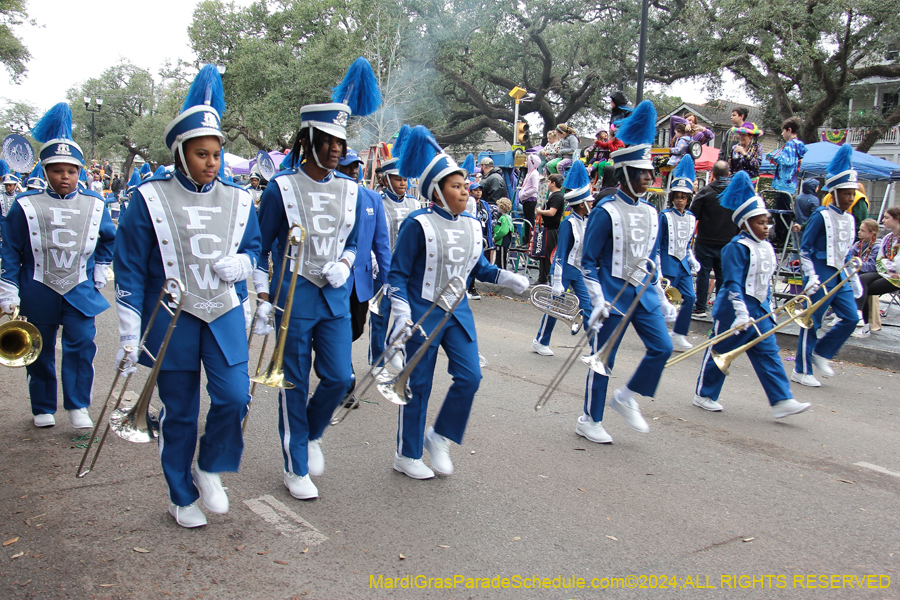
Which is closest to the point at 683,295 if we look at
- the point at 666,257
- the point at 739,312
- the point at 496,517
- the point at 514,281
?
the point at 666,257

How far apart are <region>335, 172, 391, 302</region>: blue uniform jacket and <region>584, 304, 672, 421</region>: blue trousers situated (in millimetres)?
1656

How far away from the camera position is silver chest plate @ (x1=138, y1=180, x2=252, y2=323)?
341 cm

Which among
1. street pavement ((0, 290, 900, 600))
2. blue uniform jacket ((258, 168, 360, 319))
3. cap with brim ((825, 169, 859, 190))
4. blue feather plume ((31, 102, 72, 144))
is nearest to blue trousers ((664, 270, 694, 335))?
cap with brim ((825, 169, 859, 190))

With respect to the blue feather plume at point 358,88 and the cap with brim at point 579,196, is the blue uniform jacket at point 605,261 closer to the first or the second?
the blue feather plume at point 358,88

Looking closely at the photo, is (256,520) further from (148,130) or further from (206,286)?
(148,130)

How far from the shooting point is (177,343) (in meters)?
3.43

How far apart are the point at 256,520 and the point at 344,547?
0.54 metres

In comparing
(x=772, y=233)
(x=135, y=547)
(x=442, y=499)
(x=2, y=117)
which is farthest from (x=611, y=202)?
(x=2, y=117)

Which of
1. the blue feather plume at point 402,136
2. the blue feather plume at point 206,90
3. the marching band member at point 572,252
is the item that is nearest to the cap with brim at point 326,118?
the blue feather plume at point 206,90

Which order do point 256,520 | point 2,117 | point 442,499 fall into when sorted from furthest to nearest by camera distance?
point 2,117 < point 442,499 < point 256,520

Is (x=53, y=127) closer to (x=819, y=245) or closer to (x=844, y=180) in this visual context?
(x=819, y=245)

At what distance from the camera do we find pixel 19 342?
15.7ft

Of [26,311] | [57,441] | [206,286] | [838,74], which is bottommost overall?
[57,441]

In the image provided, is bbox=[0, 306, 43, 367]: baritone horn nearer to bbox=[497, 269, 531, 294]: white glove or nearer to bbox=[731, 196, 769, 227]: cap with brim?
bbox=[497, 269, 531, 294]: white glove
